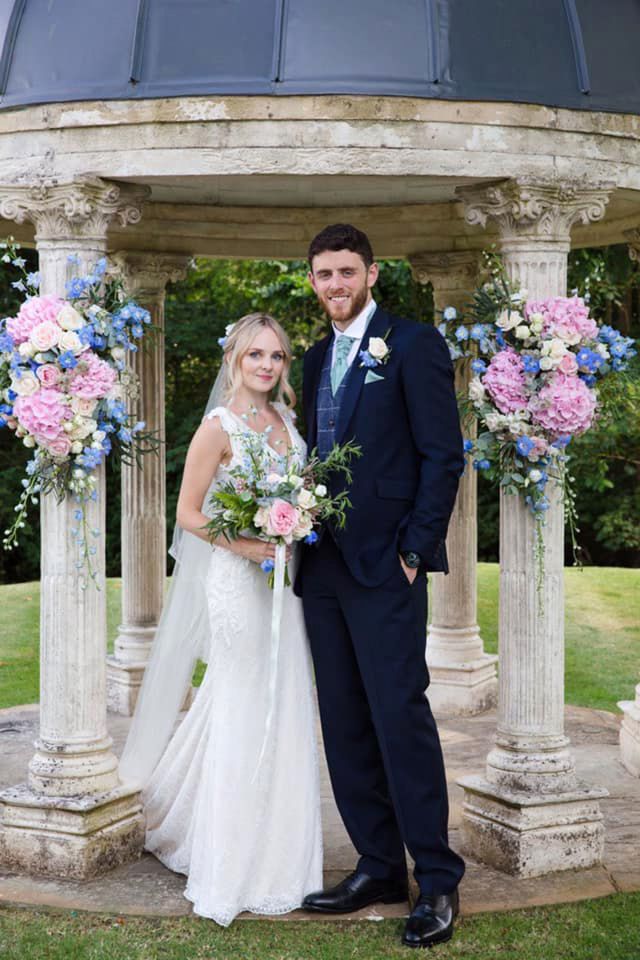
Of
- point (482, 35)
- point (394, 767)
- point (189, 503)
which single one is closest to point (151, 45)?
point (482, 35)

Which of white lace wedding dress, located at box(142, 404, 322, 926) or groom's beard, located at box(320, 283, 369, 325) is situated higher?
groom's beard, located at box(320, 283, 369, 325)

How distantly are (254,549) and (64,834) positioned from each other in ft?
6.16

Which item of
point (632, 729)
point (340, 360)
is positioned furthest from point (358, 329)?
point (632, 729)

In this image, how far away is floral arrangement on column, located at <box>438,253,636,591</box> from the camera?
6895mm

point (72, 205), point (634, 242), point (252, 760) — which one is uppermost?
point (634, 242)

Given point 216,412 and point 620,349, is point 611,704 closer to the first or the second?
point 620,349

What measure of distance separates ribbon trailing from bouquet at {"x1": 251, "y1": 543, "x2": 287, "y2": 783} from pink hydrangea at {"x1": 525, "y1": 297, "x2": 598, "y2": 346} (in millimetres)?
1838

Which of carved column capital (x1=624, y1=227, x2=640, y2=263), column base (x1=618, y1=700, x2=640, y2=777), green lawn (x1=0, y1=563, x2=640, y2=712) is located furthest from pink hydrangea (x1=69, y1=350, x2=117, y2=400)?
green lawn (x1=0, y1=563, x2=640, y2=712)

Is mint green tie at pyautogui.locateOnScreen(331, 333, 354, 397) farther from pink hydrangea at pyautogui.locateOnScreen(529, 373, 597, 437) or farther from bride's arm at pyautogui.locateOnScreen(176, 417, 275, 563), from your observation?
pink hydrangea at pyautogui.locateOnScreen(529, 373, 597, 437)

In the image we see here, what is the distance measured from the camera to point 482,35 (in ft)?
22.5

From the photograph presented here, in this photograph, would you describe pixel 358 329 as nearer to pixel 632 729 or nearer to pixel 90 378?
pixel 90 378

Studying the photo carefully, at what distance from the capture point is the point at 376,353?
6242mm

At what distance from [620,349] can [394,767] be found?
8.25ft

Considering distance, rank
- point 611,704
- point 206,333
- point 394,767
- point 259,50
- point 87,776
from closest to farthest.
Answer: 1. point 394,767
2. point 259,50
3. point 87,776
4. point 611,704
5. point 206,333
